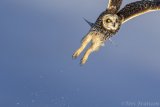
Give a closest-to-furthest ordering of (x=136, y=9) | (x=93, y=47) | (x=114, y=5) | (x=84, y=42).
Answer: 1. (x=114, y=5)
2. (x=84, y=42)
3. (x=136, y=9)
4. (x=93, y=47)

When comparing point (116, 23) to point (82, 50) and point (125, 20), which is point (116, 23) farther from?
point (82, 50)

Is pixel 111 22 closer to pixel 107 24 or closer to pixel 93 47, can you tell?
pixel 107 24

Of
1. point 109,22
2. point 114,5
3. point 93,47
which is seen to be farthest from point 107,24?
point 114,5

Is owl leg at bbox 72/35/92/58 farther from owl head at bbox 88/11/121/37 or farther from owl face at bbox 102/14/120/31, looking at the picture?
owl face at bbox 102/14/120/31

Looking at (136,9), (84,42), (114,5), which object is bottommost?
(84,42)

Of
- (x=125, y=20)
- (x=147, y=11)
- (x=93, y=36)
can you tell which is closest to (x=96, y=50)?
(x=93, y=36)

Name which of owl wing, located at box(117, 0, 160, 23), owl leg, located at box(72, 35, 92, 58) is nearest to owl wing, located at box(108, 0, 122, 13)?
owl wing, located at box(117, 0, 160, 23)

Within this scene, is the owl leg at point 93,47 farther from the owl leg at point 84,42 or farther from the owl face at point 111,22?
the owl face at point 111,22

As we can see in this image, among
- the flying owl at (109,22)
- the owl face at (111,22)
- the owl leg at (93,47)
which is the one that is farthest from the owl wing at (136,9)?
the owl leg at (93,47)
